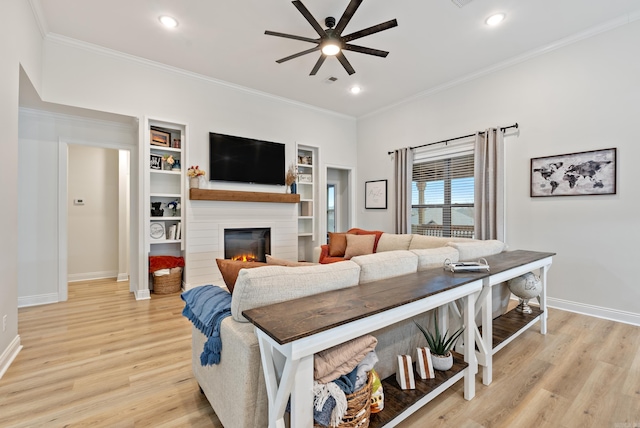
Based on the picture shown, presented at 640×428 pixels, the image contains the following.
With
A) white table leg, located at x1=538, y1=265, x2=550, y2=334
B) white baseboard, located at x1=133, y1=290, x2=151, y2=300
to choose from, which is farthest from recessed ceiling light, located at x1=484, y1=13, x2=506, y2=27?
white baseboard, located at x1=133, y1=290, x2=151, y2=300

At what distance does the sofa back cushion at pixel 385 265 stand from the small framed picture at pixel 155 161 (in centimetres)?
353

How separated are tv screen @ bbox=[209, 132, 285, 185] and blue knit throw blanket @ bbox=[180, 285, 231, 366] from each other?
2922mm

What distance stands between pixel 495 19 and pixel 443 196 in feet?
8.24

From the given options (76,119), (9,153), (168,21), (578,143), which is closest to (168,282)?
(9,153)

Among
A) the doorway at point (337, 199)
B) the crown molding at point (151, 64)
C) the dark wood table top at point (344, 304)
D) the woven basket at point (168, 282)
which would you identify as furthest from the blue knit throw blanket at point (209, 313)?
the doorway at point (337, 199)

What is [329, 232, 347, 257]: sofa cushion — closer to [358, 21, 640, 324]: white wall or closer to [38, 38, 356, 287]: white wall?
[38, 38, 356, 287]: white wall

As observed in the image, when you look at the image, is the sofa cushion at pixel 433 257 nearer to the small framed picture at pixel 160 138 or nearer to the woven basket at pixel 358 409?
the woven basket at pixel 358 409

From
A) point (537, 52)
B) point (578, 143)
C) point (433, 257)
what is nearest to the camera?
point (433, 257)

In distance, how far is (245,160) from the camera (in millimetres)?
4750

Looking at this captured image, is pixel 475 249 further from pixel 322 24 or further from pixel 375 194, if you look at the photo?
pixel 375 194

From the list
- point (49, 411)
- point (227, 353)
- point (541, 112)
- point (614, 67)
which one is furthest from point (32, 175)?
point (614, 67)

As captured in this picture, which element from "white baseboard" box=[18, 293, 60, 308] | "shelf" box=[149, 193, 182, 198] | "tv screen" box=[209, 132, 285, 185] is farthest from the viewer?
"tv screen" box=[209, 132, 285, 185]

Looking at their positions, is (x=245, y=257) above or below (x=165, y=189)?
below

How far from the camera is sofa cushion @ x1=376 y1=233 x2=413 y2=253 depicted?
4212 mm
